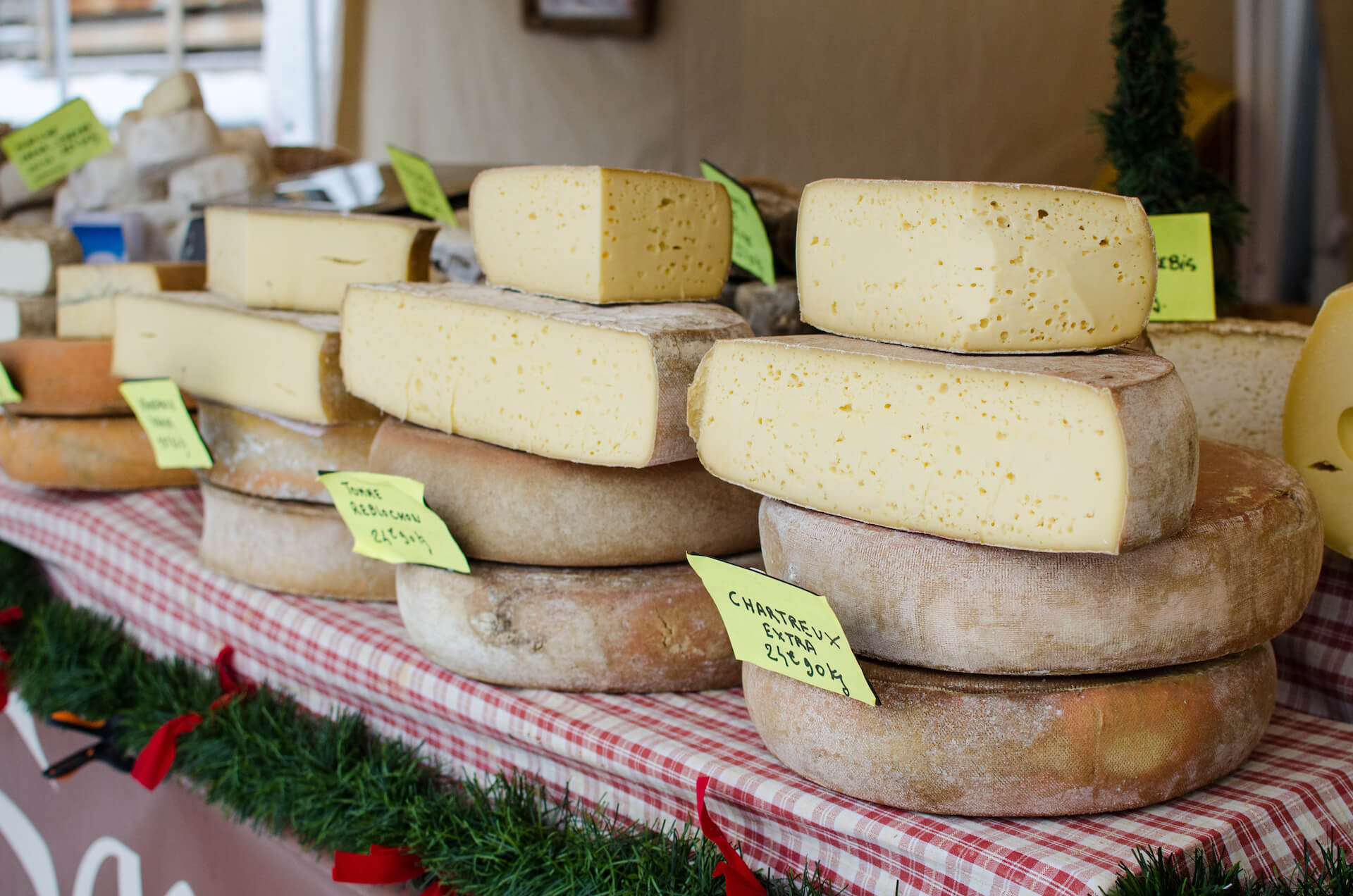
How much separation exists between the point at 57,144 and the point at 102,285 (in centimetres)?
59

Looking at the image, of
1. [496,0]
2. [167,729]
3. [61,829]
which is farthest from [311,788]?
[496,0]

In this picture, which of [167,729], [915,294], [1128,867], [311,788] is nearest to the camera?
[1128,867]

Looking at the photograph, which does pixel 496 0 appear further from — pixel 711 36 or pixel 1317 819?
pixel 1317 819

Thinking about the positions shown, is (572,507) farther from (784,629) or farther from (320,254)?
(320,254)

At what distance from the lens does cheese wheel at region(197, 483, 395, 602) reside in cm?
141

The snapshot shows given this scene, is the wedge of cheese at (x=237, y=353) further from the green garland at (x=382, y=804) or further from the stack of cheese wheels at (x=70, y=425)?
the green garland at (x=382, y=804)

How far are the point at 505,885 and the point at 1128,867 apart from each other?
52 cm

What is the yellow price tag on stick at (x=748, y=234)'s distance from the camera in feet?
4.84

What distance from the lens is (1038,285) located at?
85 cm

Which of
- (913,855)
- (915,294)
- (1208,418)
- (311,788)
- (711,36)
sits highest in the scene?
(711,36)

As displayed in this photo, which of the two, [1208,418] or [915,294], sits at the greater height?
[915,294]

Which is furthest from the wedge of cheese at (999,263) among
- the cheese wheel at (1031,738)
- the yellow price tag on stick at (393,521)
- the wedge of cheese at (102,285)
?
the wedge of cheese at (102,285)

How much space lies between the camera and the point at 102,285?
1.78 m

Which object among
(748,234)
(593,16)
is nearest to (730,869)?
(748,234)
